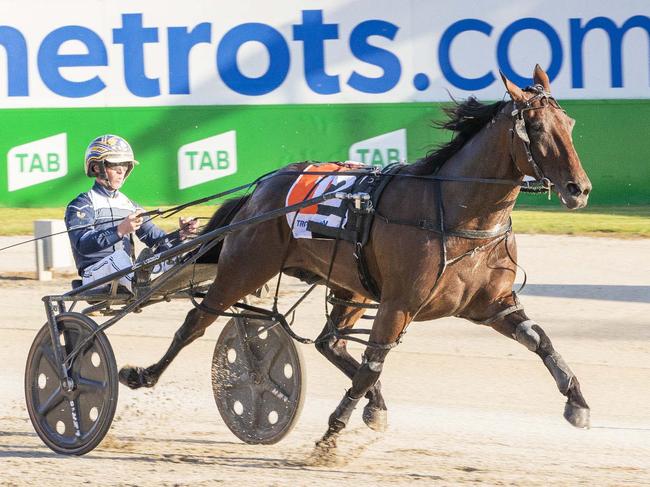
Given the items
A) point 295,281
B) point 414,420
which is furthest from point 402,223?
point 295,281

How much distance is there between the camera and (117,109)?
14453 millimetres

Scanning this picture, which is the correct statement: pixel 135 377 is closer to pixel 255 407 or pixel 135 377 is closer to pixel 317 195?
pixel 255 407

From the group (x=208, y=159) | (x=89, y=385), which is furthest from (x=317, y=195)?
(x=208, y=159)

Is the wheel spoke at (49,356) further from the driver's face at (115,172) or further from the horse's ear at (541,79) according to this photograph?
the horse's ear at (541,79)

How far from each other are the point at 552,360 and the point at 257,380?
59.2 inches

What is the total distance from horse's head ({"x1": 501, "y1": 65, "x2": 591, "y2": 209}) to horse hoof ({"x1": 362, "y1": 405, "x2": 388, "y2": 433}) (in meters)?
1.35

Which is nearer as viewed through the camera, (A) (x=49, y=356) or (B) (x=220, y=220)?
(A) (x=49, y=356)

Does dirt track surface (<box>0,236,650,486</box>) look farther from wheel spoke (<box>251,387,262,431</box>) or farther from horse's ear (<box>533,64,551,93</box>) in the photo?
horse's ear (<box>533,64,551,93</box>)

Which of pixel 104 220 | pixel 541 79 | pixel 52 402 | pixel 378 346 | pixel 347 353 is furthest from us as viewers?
pixel 104 220

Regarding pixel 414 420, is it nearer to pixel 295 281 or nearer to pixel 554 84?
pixel 295 281

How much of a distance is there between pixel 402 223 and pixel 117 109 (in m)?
9.82

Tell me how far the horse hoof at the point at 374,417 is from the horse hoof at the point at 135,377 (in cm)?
117

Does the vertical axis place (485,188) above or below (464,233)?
above

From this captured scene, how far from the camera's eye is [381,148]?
46.7ft
